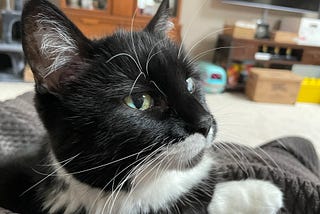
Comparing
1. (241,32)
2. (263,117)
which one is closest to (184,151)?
(263,117)

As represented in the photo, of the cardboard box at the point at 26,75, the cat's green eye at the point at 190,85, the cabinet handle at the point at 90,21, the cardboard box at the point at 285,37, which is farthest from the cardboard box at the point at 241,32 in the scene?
the cat's green eye at the point at 190,85

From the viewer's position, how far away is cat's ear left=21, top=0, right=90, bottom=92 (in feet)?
1.96

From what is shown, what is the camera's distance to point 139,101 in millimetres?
672

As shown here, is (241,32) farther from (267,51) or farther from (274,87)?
(274,87)

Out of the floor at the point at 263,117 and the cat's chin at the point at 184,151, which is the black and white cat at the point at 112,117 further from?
the floor at the point at 263,117

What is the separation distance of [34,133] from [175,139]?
617mm

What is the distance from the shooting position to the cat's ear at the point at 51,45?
0.60 metres

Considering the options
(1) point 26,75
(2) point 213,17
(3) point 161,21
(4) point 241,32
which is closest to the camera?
(3) point 161,21

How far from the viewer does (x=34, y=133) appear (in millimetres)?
1083

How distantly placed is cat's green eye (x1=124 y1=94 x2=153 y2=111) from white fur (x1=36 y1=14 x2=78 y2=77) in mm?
147

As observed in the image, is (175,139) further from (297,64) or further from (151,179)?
(297,64)

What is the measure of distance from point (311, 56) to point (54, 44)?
10.9ft

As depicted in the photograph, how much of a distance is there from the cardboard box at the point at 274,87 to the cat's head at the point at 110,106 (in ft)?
8.14

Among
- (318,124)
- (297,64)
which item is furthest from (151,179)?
(297,64)
